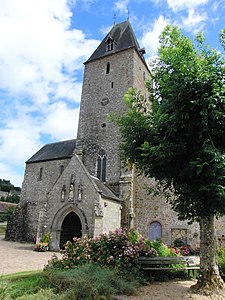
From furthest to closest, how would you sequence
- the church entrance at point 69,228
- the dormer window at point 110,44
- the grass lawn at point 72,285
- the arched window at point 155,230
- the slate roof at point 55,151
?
1. the dormer window at point 110,44
2. the slate roof at point 55,151
3. the arched window at point 155,230
4. the church entrance at point 69,228
5. the grass lawn at point 72,285

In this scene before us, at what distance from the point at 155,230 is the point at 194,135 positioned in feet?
45.1

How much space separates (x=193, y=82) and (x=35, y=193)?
2366 centimetres

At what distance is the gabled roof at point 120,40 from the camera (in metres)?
27.7

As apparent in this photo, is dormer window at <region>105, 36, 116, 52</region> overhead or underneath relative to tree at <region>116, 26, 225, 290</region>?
overhead

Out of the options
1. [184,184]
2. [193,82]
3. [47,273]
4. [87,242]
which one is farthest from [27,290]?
[193,82]

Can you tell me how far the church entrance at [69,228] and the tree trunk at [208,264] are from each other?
12274 millimetres

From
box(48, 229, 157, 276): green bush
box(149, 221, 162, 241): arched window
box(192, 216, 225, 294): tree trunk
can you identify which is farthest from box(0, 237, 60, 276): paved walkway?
box(149, 221, 162, 241): arched window

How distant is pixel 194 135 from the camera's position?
25.2 feet

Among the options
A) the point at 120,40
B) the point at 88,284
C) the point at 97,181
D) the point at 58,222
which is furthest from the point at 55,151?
the point at 88,284

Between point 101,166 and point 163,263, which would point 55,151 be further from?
point 163,263

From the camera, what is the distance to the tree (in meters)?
6.83

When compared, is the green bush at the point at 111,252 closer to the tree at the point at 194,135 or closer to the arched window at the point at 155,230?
the tree at the point at 194,135

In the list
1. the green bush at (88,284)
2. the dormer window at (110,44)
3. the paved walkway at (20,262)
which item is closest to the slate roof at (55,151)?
the dormer window at (110,44)

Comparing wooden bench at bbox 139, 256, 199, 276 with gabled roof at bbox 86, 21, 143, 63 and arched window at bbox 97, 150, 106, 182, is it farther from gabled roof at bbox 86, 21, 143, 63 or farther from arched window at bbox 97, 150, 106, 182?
gabled roof at bbox 86, 21, 143, 63
